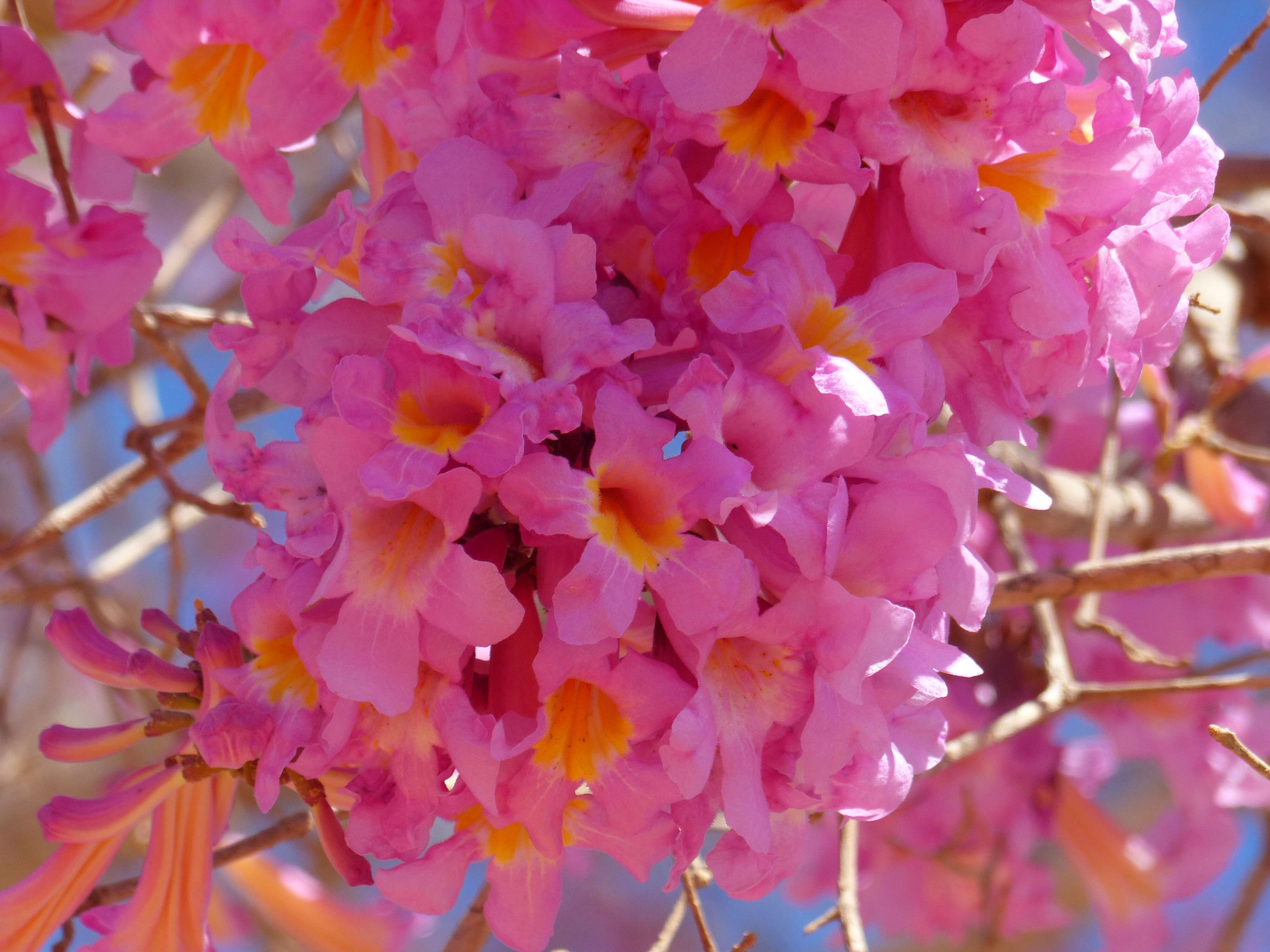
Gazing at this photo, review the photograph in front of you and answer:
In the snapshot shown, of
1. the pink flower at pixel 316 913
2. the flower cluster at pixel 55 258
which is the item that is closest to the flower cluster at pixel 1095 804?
the pink flower at pixel 316 913

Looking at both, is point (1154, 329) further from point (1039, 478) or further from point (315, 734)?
point (1039, 478)

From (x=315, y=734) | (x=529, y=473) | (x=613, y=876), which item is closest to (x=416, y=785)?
(x=315, y=734)

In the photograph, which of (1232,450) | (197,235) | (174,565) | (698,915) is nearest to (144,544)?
(174,565)

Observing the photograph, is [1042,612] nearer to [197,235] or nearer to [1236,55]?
[1236,55]

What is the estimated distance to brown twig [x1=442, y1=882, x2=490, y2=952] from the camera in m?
0.77

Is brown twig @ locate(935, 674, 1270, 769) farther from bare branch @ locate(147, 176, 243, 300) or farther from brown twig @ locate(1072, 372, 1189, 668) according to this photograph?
bare branch @ locate(147, 176, 243, 300)

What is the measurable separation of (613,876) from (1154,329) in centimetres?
285

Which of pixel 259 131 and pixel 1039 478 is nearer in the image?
pixel 259 131

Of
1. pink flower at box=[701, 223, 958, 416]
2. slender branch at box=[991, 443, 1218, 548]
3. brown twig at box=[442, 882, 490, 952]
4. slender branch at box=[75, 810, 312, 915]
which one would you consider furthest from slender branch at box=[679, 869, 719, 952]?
slender branch at box=[991, 443, 1218, 548]

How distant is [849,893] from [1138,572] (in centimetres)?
27

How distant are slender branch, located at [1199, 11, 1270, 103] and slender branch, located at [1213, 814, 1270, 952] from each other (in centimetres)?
95

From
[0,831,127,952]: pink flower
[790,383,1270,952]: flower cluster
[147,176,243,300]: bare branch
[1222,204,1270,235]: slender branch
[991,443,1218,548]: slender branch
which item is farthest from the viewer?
[147,176,243,300]: bare branch

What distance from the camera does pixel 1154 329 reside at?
626mm

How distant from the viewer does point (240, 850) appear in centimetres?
77
